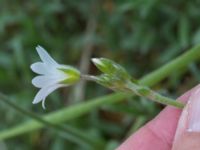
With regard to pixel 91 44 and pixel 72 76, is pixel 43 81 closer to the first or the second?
pixel 72 76

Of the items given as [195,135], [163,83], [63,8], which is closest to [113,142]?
[163,83]

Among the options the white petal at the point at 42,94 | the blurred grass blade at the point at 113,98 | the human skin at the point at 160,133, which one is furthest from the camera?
the blurred grass blade at the point at 113,98

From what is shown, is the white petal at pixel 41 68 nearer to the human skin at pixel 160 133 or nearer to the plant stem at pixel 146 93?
the plant stem at pixel 146 93

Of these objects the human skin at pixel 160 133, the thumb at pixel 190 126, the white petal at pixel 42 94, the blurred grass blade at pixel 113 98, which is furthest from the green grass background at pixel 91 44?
the white petal at pixel 42 94

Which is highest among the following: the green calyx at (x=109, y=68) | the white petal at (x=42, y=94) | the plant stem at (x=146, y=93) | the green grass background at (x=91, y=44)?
the green calyx at (x=109, y=68)

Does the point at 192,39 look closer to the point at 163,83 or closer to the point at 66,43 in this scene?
the point at 163,83

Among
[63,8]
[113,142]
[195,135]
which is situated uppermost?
[195,135]

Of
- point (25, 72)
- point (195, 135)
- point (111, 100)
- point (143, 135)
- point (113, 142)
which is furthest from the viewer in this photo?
point (25, 72)
